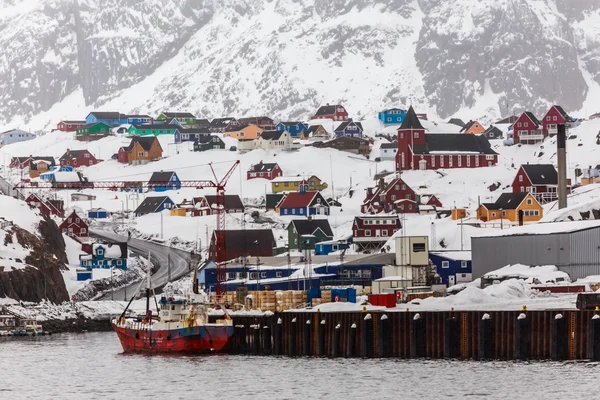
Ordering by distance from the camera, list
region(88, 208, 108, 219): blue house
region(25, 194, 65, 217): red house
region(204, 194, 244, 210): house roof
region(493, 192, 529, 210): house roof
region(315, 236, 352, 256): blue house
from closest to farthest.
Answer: region(315, 236, 352, 256): blue house
region(493, 192, 529, 210): house roof
region(25, 194, 65, 217): red house
region(204, 194, 244, 210): house roof
region(88, 208, 108, 219): blue house

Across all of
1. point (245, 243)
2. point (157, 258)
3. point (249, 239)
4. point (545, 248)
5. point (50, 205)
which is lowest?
point (545, 248)

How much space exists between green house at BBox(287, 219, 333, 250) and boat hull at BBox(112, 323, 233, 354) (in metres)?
58.5

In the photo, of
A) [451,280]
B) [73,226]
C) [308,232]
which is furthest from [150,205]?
[451,280]

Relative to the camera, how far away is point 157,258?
165 meters

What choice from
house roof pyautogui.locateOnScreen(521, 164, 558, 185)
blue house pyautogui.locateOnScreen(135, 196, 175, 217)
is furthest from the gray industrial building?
blue house pyautogui.locateOnScreen(135, 196, 175, 217)

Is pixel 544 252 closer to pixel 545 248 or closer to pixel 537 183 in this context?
pixel 545 248

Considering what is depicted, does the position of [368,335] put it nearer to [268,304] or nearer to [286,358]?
[286,358]

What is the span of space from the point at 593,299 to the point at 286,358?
19.3 m

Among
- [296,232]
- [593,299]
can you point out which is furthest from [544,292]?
[296,232]

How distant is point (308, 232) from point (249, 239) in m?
8.22

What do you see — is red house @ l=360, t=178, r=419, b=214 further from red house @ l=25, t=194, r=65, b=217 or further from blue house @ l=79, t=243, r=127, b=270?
red house @ l=25, t=194, r=65, b=217

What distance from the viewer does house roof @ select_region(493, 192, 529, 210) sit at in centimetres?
16300

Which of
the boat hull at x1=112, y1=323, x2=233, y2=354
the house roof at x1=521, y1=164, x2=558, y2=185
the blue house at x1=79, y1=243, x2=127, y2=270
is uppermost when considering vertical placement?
the house roof at x1=521, y1=164, x2=558, y2=185

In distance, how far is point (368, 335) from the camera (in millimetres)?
91250
